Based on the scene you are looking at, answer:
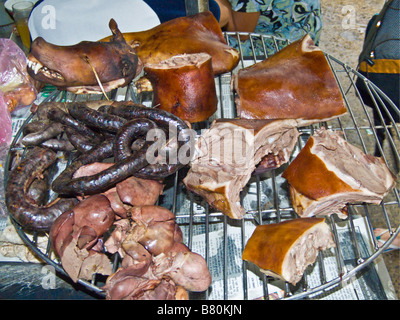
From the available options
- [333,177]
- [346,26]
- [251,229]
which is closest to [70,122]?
[251,229]

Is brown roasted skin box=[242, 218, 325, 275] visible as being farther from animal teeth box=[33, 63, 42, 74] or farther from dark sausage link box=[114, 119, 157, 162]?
animal teeth box=[33, 63, 42, 74]

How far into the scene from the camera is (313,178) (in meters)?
1.41

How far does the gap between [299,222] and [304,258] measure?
0.14 meters

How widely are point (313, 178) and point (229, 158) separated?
1.17 ft

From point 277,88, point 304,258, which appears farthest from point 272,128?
point 304,258

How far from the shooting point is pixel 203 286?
4.26 ft

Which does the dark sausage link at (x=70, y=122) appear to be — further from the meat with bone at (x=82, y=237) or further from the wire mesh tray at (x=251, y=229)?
the meat with bone at (x=82, y=237)

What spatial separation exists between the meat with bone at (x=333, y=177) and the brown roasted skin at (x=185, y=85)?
1.78 ft

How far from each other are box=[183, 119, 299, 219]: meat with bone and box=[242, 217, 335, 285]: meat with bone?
16 cm

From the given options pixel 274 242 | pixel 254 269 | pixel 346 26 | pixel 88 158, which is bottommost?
pixel 346 26

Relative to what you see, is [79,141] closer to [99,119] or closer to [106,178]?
[99,119]

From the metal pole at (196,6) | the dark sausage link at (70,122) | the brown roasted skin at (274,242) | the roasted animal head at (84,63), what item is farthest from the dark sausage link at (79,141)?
the metal pole at (196,6)

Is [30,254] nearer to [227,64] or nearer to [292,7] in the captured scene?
[227,64]

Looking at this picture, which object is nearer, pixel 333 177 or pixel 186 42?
pixel 333 177
